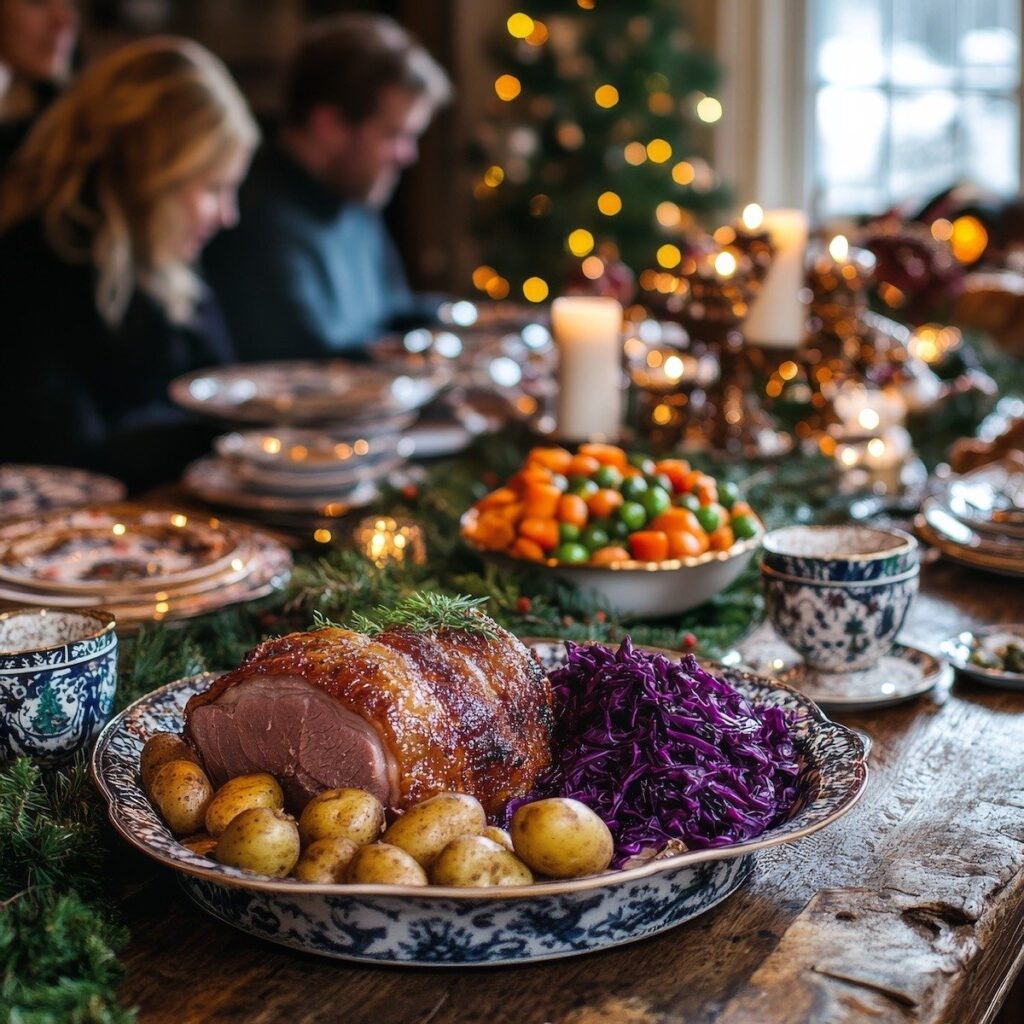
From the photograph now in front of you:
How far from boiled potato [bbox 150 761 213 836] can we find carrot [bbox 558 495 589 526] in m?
0.61

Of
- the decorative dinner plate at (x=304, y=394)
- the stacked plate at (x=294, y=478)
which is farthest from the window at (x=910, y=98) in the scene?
the stacked plate at (x=294, y=478)

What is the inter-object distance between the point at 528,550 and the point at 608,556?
0.28 feet

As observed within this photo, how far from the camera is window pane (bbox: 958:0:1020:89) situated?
18.1 feet

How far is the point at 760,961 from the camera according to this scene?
87 centimetres

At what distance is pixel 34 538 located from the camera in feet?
5.07

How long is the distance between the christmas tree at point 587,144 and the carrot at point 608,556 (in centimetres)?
392

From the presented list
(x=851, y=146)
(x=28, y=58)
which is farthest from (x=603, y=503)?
(x=851, y=146)

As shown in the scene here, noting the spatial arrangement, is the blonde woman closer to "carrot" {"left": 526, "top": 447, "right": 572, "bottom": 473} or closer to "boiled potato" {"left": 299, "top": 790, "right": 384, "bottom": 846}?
Answer: "carrot" {"left": 526, "top": 447, "right": 572, "bottom": 473}

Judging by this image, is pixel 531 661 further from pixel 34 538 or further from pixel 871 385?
pixel 871 385

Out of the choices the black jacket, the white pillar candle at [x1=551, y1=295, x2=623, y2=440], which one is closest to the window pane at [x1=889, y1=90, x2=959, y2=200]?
the black jacket

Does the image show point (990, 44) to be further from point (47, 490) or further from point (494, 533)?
point (494, 533)

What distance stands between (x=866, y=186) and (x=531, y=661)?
210 inches

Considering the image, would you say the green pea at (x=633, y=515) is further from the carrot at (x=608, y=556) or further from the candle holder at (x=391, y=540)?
the candle holder at (x=391, y=540)

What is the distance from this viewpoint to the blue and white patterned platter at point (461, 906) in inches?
32.1
